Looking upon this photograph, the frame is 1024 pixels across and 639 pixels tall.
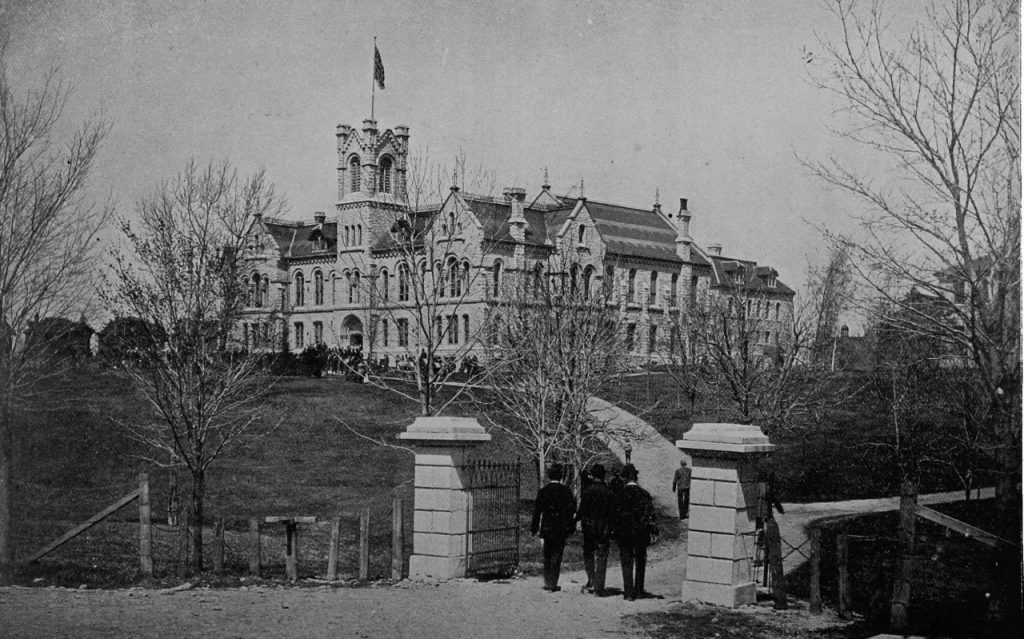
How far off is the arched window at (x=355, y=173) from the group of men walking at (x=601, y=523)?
177ft

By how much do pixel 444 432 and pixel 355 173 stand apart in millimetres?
53937

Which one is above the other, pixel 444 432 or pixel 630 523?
pixel 444 432

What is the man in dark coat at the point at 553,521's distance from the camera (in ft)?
39.5

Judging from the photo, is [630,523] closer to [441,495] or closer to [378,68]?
[441,495]

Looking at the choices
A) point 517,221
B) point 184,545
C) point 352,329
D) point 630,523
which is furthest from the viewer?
point 352,329

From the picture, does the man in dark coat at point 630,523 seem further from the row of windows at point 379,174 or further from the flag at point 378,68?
the row of windows at point 379,174

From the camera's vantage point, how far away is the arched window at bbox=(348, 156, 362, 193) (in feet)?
211

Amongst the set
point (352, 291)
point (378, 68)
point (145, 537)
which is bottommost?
point (145, 537)

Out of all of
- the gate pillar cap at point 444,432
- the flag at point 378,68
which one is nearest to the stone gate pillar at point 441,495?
the gate pillar cap at point 444,432

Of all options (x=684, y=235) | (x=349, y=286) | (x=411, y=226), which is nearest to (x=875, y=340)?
(x=411, y=226)

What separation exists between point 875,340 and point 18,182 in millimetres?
21846

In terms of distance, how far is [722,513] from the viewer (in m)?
11.1

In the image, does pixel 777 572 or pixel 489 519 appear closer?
pixel 777 572

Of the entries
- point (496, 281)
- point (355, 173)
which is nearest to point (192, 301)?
point (496, 281)
